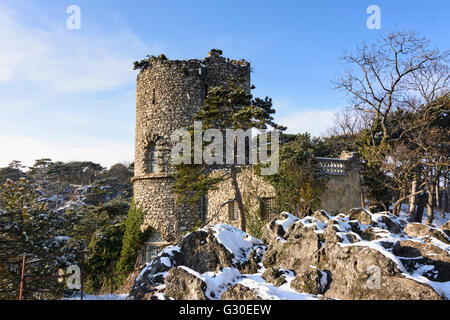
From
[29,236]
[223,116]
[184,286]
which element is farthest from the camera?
[223,116]

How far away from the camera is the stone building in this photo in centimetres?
1806

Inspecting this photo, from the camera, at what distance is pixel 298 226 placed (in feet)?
27.9

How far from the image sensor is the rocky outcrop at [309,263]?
5.53m

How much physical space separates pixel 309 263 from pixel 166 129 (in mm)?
12985

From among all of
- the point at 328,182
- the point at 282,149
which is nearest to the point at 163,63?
the point at 282,149

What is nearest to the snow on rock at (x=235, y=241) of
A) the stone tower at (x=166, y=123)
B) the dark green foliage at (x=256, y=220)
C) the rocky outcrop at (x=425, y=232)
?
the rocky outcrop at (x=425, y=232)

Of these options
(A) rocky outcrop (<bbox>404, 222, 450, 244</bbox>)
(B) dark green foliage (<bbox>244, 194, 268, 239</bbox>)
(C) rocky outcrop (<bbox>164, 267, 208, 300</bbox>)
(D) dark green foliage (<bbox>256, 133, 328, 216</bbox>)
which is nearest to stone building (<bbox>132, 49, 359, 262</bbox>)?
(B) dark green foliage (<bbox>244, 194, 268, 239</bbox>)

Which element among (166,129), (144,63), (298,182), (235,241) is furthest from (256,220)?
(144,63)

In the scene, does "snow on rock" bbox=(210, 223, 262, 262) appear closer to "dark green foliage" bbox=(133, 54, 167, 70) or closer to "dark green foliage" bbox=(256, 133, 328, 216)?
"dark green foliage" bbox=(256, 133, 328, 216)

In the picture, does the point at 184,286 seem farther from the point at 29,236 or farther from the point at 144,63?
the point at 144,63

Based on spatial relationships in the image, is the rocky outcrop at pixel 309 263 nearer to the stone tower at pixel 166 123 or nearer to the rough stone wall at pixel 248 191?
the rough stone wall at pixel 248 191

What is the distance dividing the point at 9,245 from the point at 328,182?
12607 mm

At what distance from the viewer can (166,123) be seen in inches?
730
